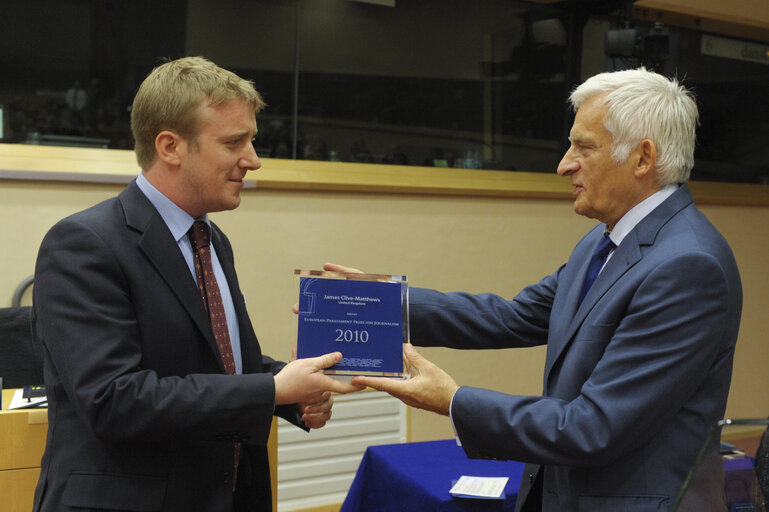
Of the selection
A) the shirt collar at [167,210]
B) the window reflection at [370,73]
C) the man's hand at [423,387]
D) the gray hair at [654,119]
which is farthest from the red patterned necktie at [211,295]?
the window reflection at [370,73]

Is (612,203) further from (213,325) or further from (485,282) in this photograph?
(485,282)

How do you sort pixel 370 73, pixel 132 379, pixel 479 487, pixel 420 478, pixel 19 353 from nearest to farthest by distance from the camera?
pixel 132 379 < pixel 479 487 < pixel 420 478 < pixel 19 353 < pixel 370 73

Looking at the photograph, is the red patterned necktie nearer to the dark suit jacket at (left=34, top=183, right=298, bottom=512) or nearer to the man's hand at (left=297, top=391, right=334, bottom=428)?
the dark suit jacket at (left=34, top=183, right=298, bottom=512)

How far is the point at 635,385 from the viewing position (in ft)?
5.32

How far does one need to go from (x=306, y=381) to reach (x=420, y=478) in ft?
2.82

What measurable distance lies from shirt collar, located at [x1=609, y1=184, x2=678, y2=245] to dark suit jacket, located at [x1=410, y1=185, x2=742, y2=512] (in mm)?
26

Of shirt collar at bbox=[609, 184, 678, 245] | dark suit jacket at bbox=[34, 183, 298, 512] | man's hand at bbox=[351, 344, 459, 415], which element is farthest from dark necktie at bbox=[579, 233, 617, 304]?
dark suit jacket at bbox=[34, 183, 298, 512]

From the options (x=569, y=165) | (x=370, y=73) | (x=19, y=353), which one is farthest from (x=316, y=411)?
(x=370, y=73)

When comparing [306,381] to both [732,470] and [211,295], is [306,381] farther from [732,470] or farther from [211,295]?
[732,470]

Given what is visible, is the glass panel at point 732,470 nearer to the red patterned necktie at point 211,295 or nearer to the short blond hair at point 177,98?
the red patterned necktie at point 211,295

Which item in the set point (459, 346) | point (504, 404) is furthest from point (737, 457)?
point (459, 346)

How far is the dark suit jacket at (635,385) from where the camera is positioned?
1.62 metres

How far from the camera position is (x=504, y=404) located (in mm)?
1744

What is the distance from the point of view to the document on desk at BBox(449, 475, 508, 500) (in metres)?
2.24
